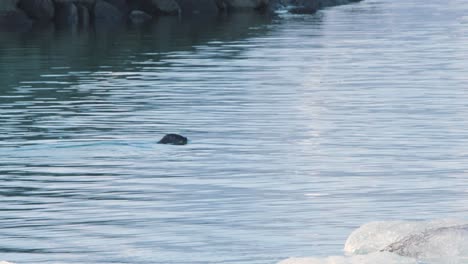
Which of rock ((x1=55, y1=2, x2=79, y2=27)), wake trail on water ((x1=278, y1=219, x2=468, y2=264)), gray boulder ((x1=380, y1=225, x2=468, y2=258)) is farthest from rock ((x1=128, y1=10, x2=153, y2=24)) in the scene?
gray boulder ((x1=380, y1=225, x2=468, y2=258))

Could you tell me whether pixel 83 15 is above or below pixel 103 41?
below

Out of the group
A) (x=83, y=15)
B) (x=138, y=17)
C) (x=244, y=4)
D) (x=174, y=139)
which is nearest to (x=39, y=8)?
(x=83, y=15)

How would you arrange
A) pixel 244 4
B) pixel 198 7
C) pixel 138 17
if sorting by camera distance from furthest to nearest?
pixel 244 4 < pixel 198 7 < pixel 138 17

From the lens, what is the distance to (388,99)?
81.4 feet

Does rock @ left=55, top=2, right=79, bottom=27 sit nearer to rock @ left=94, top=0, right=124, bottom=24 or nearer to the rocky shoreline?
the rocky shoreline

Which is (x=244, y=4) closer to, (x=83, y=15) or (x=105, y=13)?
(x=105, y=13)

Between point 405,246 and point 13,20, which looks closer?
point 405,246

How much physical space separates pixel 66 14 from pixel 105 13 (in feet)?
6.96

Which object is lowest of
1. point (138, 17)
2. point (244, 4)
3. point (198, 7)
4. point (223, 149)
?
point (244, 4)

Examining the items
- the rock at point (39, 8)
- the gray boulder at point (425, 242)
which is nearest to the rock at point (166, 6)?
the rock at point (39, 8)

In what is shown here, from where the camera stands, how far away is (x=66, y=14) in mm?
51125

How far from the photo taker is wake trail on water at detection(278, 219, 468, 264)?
1062 centimetres

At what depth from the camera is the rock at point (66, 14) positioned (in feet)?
167

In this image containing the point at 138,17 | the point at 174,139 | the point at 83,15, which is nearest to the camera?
the point at 174,139
